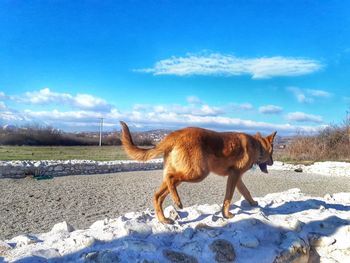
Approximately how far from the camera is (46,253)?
402 centimetres

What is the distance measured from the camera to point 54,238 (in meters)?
4.77

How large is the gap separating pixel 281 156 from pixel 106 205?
21.3 metres

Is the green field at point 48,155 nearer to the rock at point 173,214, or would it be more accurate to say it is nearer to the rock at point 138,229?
the rock at point 173,214

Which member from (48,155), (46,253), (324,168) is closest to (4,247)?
(46,253)

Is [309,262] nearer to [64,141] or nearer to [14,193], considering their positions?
[14,193]

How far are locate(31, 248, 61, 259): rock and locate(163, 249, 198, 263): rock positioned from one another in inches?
47.8

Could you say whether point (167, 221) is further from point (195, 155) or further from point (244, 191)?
point (244, 191)

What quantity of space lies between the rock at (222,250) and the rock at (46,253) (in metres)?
1.86

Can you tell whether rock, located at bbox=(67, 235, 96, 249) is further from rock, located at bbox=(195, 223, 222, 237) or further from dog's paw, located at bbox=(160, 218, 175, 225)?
rock, located at bbox=(195, 223, 222, 237)

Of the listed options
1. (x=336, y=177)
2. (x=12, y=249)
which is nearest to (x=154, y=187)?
(x=12, y=249)

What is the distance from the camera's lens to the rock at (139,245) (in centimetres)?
427

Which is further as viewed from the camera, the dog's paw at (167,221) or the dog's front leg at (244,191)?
the dog's front leg at (244,191)

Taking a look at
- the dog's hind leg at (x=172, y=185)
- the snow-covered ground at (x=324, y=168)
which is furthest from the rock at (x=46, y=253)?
the snow-covered ground at (x=324, y=168)

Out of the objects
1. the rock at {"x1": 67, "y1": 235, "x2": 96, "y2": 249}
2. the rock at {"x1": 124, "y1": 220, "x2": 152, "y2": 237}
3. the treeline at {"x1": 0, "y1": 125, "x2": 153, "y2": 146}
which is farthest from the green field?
the rock at {"x1": 67, "y1": 235, "x2": 96, "y2": 249}
